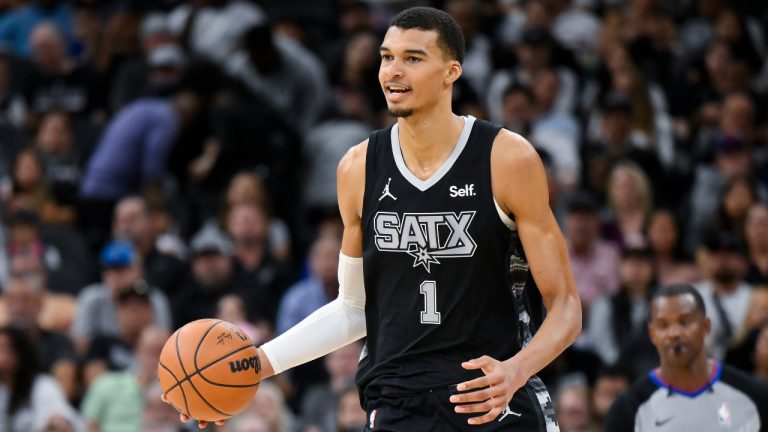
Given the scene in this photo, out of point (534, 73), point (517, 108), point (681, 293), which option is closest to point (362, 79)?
point (534, 73)

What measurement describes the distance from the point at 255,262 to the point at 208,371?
621 cm

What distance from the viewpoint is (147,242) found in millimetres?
11727

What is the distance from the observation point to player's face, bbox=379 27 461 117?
4906mm

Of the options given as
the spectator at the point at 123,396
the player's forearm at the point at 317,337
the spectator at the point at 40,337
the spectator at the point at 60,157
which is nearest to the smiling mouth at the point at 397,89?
the player's forearm at the point at 317,337

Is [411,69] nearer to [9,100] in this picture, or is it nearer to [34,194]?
[34,194]

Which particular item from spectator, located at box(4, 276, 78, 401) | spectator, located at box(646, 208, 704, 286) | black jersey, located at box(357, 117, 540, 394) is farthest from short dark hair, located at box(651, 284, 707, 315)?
spectator, located at box(4, 276, 78, 401)

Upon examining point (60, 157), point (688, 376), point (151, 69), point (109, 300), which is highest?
point (151, 69)

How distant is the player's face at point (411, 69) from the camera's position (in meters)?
4.91

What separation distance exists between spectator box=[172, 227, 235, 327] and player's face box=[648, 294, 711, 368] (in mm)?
5050

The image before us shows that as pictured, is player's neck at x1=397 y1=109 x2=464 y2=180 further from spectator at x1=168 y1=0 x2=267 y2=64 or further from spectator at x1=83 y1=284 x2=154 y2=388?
spectator at x1=168 y1=0 x2=267 y2=64

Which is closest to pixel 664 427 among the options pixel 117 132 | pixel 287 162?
pixel 287 162

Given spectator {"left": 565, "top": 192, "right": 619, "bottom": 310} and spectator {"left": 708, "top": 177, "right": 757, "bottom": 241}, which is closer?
spectator {"left": 565, "top": 192, "right": 619, "bottom": 310}

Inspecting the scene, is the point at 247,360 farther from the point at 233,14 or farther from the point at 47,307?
the point at 233,14

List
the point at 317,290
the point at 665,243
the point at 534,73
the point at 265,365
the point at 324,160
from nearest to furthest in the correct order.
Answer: the point at 265,365, the point at 317,290, the point at 665,243, the point at 324,160, the point at 534,73
